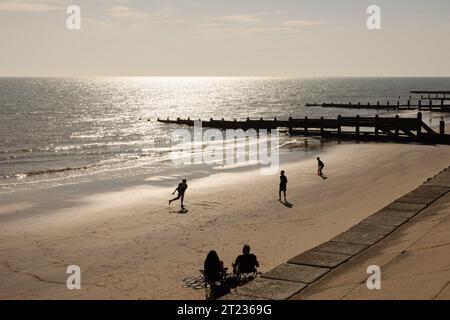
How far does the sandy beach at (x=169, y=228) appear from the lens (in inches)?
488

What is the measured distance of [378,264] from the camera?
28.1ft

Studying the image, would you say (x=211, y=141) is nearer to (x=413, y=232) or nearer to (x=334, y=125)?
(x=334, y=125)

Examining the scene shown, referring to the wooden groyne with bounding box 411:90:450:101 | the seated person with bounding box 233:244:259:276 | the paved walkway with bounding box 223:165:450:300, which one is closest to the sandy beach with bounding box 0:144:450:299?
the seated person with bounding box 233:244:259:276

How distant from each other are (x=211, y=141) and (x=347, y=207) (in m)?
32.9

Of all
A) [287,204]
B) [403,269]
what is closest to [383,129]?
[287,204]

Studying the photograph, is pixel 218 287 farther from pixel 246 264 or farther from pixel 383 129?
pixel 383 129

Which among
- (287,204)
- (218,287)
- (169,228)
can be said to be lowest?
(169,228)

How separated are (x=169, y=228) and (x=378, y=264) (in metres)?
9.74

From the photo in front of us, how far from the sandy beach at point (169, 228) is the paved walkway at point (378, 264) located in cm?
287

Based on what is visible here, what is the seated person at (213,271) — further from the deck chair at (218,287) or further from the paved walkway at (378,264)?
the paved walkway at (378,264)

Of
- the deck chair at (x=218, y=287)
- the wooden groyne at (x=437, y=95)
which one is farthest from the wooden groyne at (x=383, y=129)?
the wooden groyne at (x=437, y=95)

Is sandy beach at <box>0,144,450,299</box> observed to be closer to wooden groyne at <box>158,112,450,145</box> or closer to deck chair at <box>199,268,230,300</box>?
deck chair at <box>199,268,230,300</box>

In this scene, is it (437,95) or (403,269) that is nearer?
(403,269)
